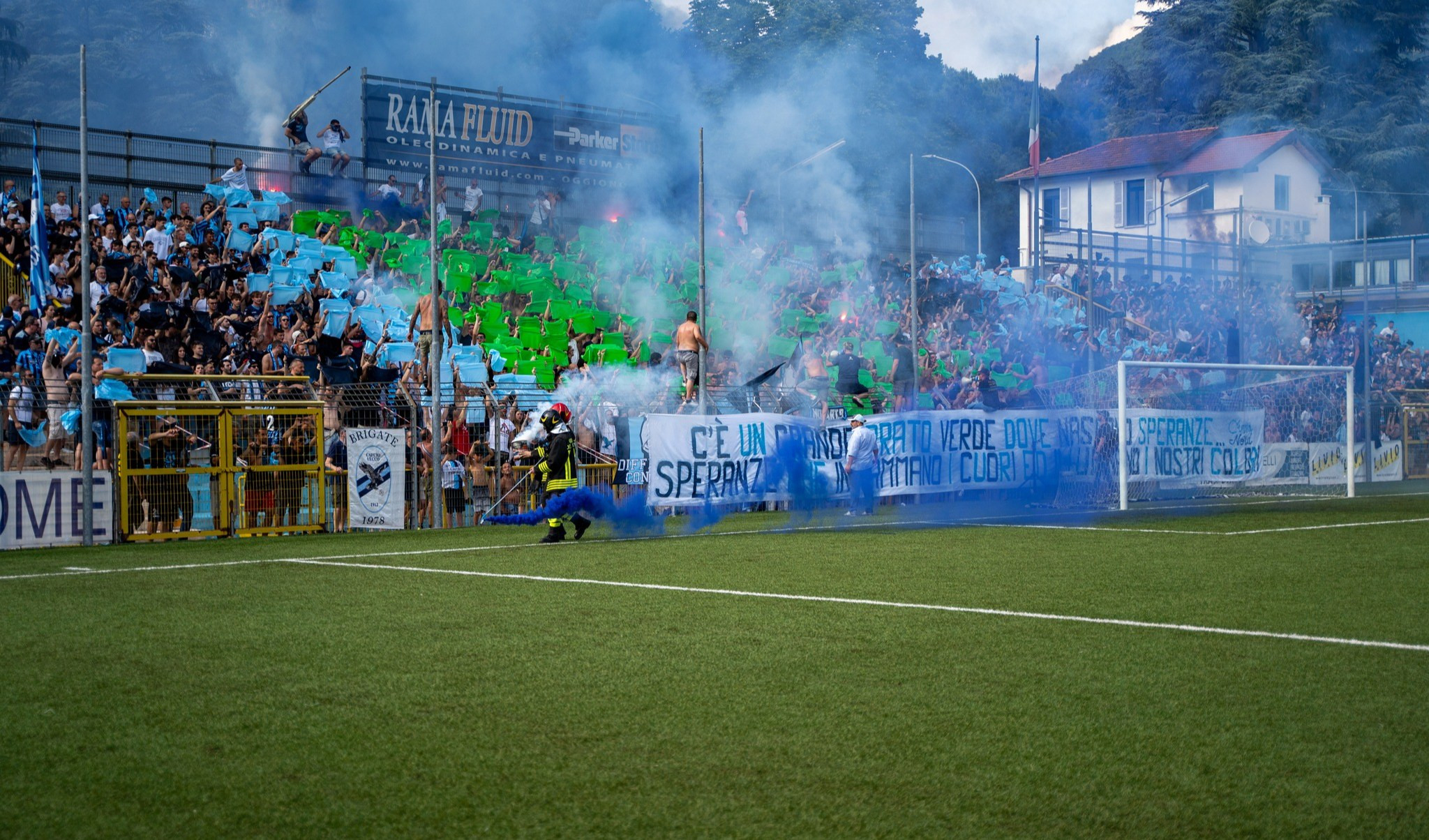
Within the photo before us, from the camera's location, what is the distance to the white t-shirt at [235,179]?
81.7 ft

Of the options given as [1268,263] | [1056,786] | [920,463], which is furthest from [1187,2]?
[1056,786]

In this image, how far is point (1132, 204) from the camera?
3003cm

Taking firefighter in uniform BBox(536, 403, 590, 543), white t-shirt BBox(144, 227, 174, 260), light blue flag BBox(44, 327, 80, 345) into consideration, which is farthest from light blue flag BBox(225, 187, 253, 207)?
firefighter in uniform BBox(536, 403, 590, 543)

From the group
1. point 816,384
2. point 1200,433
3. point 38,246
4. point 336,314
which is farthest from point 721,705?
point 1200,433

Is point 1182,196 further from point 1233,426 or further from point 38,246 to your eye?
point 38,246

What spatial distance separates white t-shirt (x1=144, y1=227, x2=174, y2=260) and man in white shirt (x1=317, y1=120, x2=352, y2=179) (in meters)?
6.84

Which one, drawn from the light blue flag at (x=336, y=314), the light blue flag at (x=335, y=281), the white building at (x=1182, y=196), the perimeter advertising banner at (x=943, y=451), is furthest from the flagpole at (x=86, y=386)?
the white building at (x=1182, y=196)

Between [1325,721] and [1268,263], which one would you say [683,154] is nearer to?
[1268,263]

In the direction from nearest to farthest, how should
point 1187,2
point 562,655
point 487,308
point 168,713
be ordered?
point 168,713 < point 562,655 < point 1187,2 < point 487,308

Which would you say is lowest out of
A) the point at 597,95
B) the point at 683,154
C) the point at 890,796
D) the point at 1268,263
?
the point at 890,796

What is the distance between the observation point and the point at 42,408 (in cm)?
1464

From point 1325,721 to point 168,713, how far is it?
15.6ft

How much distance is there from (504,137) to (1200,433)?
16.6 meters

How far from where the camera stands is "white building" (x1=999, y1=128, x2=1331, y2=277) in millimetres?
25109
